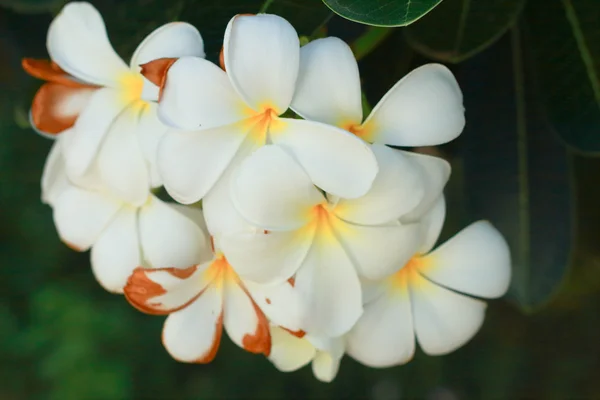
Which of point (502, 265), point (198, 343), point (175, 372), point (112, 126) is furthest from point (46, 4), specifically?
point (175, 372)

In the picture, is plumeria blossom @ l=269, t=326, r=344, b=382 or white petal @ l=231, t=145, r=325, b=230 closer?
white petal @ l=231, t=145, r=325, b=230

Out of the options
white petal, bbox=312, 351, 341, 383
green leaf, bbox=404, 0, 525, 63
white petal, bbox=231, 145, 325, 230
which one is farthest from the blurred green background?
white petal, bbox=312, 351, 341, 383

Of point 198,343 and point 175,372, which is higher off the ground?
point 198,343

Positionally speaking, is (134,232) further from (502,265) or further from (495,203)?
(495,203)

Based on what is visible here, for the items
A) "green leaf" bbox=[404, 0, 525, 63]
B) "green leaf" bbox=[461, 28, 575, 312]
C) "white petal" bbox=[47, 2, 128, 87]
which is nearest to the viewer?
"white petal" bbox=[47, 2, 128, 87]

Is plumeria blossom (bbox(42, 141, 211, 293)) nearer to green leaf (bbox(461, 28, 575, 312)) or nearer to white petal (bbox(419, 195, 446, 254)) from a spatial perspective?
white petal (bbox(419, 195, 446, 254))

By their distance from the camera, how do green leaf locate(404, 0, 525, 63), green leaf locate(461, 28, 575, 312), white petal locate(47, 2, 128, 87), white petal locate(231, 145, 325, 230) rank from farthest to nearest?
1. green leaf locate(461, 28, 575, 312)
2. green leaf locate(404, 0, 525, 63)
3. white petal locate(47, 2, 128, 87)
4. white petal locate(231, 145, 325, 230)

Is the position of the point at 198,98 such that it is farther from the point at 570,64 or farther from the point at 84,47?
the point at 570,64
